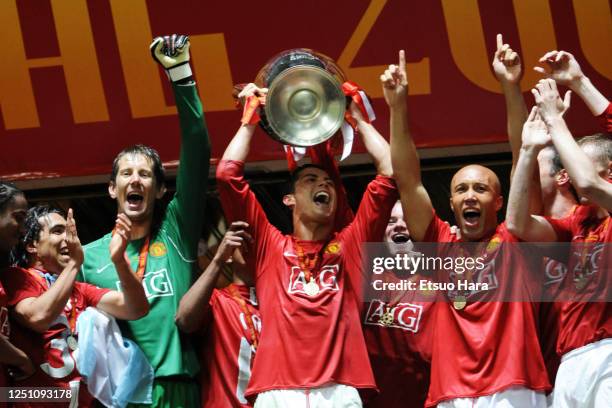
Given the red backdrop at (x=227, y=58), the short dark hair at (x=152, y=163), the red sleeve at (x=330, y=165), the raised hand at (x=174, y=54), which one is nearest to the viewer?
the raised hand at (x=174, y=54)

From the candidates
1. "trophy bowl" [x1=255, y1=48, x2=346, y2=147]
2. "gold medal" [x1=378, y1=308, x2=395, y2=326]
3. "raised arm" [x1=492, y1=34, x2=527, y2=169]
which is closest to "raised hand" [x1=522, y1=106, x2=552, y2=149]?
"raised arm" [x1=492, y1=34, x2=527, y2=169]

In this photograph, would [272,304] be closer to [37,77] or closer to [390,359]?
[390,359]

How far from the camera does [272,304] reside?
523 cm

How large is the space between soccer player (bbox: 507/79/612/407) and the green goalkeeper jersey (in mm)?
1400

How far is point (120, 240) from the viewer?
506 centimetres

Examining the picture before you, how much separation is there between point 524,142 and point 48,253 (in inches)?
80.9

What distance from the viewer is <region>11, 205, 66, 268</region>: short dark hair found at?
550cm

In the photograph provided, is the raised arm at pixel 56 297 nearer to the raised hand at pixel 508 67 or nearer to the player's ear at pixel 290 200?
the player's ear at pixel 290 200

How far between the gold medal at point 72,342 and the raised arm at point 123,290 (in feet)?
0.58

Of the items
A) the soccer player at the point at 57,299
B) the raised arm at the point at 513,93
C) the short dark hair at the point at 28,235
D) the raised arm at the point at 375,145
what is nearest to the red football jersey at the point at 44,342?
the soccer player at the point at 57,299

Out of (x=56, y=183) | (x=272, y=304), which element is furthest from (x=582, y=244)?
(x=56, y=183)

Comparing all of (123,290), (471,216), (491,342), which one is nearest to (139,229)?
A: (123,290)

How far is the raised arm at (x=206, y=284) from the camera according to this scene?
529cm

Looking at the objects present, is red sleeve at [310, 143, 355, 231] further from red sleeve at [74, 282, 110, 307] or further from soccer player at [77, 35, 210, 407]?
red sleeve at [74, 282, 110, 307]
